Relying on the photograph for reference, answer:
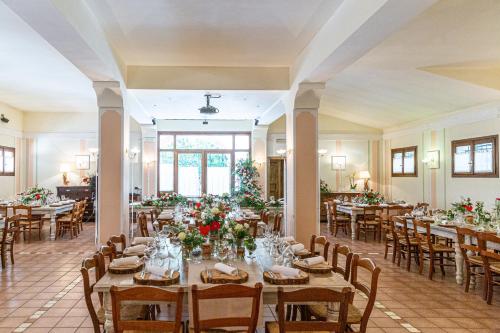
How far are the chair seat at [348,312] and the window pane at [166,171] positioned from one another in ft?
36.7

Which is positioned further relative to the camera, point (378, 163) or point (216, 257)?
point (378, 163)

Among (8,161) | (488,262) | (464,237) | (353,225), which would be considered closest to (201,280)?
(488,262)

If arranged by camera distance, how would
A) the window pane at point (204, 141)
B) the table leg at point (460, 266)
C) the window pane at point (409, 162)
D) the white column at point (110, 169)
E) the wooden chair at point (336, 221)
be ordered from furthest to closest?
1. the window pane at point (204, 141)
2. the window pane at point (409, 162)
3. the wooden chair at point (336, 221)
4. the white column at point (110, 169)
5. the table leg at point (460, 266)

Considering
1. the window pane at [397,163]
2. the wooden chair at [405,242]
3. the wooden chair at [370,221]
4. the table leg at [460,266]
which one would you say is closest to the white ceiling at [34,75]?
the wooden chair at [405,242]

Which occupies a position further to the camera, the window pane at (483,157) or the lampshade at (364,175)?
the lampshade at (364,175)

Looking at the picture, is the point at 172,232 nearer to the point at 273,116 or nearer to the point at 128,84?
the point at 128,84

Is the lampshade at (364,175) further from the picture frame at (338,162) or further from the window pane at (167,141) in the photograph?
the window pane at (167,141)

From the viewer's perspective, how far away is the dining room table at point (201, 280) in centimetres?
280

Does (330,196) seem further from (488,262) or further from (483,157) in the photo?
(488,262)

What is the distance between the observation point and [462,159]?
9117 millimetres

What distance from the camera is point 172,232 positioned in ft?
13.6

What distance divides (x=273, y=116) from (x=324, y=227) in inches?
144

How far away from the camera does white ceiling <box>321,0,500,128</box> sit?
5.01 metres

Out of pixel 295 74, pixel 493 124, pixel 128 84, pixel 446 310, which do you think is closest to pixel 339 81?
pixel 295 74
